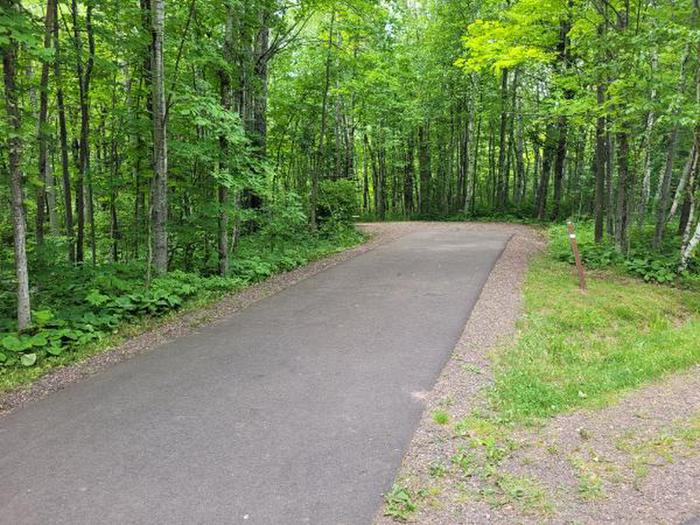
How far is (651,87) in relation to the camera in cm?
929

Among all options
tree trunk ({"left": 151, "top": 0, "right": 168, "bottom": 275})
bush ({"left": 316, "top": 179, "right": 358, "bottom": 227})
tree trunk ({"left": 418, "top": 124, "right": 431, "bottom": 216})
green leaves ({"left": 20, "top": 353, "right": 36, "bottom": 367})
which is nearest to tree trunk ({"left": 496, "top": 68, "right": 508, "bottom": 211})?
tree trunk ({"left": 418, "top": 124, "right": 431, "bottom": 216})

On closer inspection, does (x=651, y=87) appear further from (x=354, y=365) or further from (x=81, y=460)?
(x=81, y=460)

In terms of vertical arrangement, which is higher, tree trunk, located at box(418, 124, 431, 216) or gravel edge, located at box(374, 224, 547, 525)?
tree trunk, located at box(418, 124, 431, 216)

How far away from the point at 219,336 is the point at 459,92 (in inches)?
787

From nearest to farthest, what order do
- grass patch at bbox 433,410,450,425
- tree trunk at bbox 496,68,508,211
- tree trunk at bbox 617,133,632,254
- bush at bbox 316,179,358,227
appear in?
grass patch at bbox 433,410,450,425 → tree trunk at bbox 617,133,632,254 → bush at bbox 316,179,358,227 → tree trunk at bbox 496,68,508,211

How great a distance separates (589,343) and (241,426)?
5.14 m

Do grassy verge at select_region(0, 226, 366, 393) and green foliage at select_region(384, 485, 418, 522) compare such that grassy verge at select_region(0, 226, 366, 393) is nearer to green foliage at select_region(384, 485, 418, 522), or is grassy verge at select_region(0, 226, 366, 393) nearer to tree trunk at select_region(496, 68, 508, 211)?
green foliage at select_region(384, 485, 418, 522)

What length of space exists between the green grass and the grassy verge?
541 centimetres

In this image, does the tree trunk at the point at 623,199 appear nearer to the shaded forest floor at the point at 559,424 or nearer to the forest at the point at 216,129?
the forest at the point at 216,129

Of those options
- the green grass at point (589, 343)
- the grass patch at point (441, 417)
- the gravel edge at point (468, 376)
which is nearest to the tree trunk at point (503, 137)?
the gravel edge at point (468, 376)

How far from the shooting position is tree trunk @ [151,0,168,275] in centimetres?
816

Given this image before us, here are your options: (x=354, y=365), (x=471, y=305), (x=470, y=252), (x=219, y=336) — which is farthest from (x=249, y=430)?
(x=470, y=252)

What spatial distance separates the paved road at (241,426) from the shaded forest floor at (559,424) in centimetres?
30

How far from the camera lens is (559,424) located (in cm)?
445
